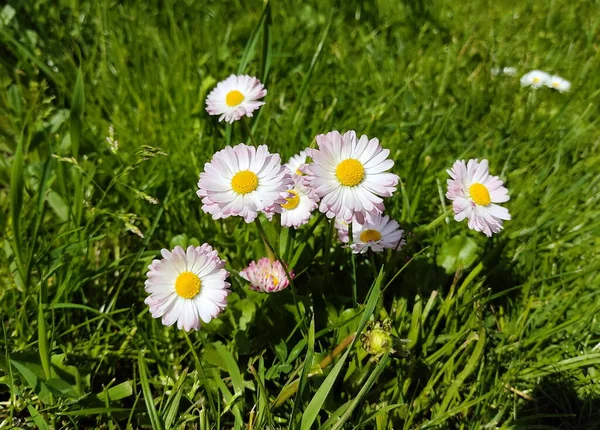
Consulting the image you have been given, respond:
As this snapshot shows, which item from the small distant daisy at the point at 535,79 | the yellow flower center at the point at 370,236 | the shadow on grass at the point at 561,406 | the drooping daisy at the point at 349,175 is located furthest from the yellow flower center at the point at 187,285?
the small distant daisy at the point at 535,79

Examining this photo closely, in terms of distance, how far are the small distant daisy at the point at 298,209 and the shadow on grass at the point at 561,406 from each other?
2.58ft

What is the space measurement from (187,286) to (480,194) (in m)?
0.78

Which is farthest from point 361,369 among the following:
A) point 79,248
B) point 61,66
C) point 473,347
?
point 61,66

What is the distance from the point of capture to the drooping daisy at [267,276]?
1337mm

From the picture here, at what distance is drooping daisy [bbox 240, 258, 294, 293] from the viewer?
4.39 feet

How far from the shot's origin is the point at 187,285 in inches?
48.0

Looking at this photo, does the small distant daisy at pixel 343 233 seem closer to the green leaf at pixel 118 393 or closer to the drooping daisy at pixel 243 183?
the drooping daisy at pixel 243 183

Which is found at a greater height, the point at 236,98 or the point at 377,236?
the point at 236,98

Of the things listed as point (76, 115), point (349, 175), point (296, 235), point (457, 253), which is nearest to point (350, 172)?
point (349, 175)

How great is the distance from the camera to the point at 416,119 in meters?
2.25

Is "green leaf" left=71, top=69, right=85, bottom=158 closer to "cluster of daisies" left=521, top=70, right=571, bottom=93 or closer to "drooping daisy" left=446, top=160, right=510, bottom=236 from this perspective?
"drooping daisy" left=446, top=160, right=510, bottom=236

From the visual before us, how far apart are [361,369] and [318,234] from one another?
0.51 meters

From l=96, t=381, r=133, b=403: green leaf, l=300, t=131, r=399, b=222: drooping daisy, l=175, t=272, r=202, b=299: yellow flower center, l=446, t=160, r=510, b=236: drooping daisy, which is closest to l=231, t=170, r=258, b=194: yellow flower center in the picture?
l=300, t=131, r=399, b=222: drooping daisy

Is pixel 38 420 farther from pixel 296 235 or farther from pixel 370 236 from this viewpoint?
pixel 370 236
